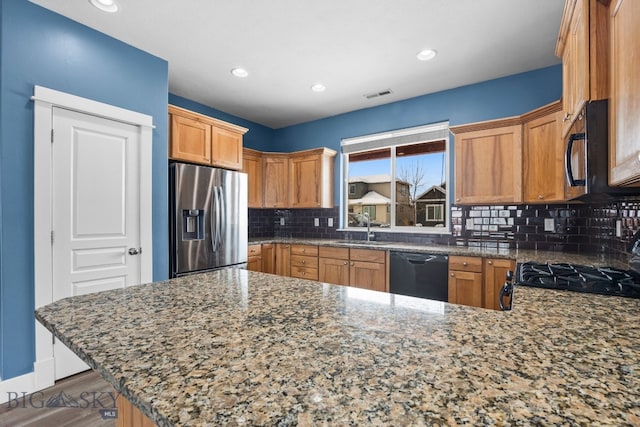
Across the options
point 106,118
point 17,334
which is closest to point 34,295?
point 17,334

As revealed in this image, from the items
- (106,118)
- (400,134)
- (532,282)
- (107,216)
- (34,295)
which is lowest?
(34,295)

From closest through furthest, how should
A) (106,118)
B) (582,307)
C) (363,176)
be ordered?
(582,307), (106,118), (363,176)

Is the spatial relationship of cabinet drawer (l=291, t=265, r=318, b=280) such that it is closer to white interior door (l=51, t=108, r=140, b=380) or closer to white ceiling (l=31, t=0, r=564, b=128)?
white interior door (l=51, t=108, r=140, b=380)

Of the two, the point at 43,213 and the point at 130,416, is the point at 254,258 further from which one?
the point at 130,416

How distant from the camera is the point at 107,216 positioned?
8.25 ft

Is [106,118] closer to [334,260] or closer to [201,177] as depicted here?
[201,177]

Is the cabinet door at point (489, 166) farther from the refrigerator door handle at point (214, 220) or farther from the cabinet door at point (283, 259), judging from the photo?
the refrigerator door handle at point (214, 220)

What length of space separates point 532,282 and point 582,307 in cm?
39

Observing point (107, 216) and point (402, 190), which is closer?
point (107, 216)

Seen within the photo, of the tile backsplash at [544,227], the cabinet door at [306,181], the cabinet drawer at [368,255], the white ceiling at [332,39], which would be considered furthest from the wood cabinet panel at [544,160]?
the cabinet door at [306,181]

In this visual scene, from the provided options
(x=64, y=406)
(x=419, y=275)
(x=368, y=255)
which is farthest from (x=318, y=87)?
(x=64, y=406)

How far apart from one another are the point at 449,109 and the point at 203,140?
2.83 metres

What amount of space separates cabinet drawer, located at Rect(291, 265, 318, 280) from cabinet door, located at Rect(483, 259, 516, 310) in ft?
6.28

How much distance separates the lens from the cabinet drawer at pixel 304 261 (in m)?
3.88
